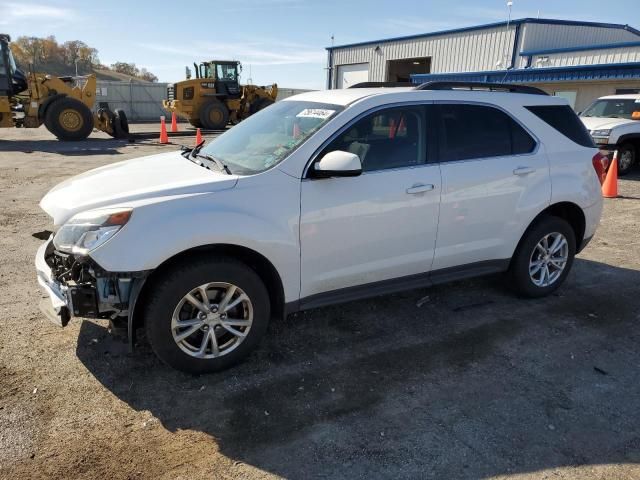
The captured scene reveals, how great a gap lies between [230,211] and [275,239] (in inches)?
13.8

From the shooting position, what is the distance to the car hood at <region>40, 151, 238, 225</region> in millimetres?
3137

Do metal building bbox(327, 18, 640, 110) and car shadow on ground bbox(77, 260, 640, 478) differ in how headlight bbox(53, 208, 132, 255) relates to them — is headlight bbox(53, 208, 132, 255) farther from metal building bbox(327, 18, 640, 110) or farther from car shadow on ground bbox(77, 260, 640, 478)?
metal building bbox(327, 18, 640, 110)

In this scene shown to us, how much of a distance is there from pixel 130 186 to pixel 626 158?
1244 cm

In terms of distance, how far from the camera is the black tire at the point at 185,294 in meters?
3.07

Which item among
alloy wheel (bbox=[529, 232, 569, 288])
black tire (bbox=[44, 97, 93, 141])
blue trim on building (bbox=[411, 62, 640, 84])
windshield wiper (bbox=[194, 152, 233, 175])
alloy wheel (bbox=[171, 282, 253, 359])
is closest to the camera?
alloy wheel (bbox=[171, 282, 253, 359])

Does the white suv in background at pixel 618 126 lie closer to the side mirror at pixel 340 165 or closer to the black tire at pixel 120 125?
the side mirror at pixel 340 165

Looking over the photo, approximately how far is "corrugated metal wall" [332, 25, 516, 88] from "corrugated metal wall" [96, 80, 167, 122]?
1367cm

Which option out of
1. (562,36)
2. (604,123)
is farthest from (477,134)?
(562,36)

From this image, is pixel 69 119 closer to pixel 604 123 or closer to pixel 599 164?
pixel 604 123

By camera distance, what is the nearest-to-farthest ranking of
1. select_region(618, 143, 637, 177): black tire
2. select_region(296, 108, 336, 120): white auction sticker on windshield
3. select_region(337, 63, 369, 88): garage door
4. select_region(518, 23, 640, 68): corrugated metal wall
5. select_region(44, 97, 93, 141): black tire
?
select_region(296, 108, 336, 120): white auction sticker on windshield < select_region(618, 143, 637, 177): black tire < select_region(44, 97, 93, 141): black tire < select_region(518, 23, 640, 68): corrugated metal wall < select_region(337, 63, 369, 88): garage door

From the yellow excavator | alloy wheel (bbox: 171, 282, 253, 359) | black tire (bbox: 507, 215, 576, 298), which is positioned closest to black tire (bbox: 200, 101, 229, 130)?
the yellow excavator

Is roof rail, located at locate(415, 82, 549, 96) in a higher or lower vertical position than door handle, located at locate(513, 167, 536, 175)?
higher

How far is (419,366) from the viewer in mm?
3570

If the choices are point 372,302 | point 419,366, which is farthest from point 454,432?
point 372,302
